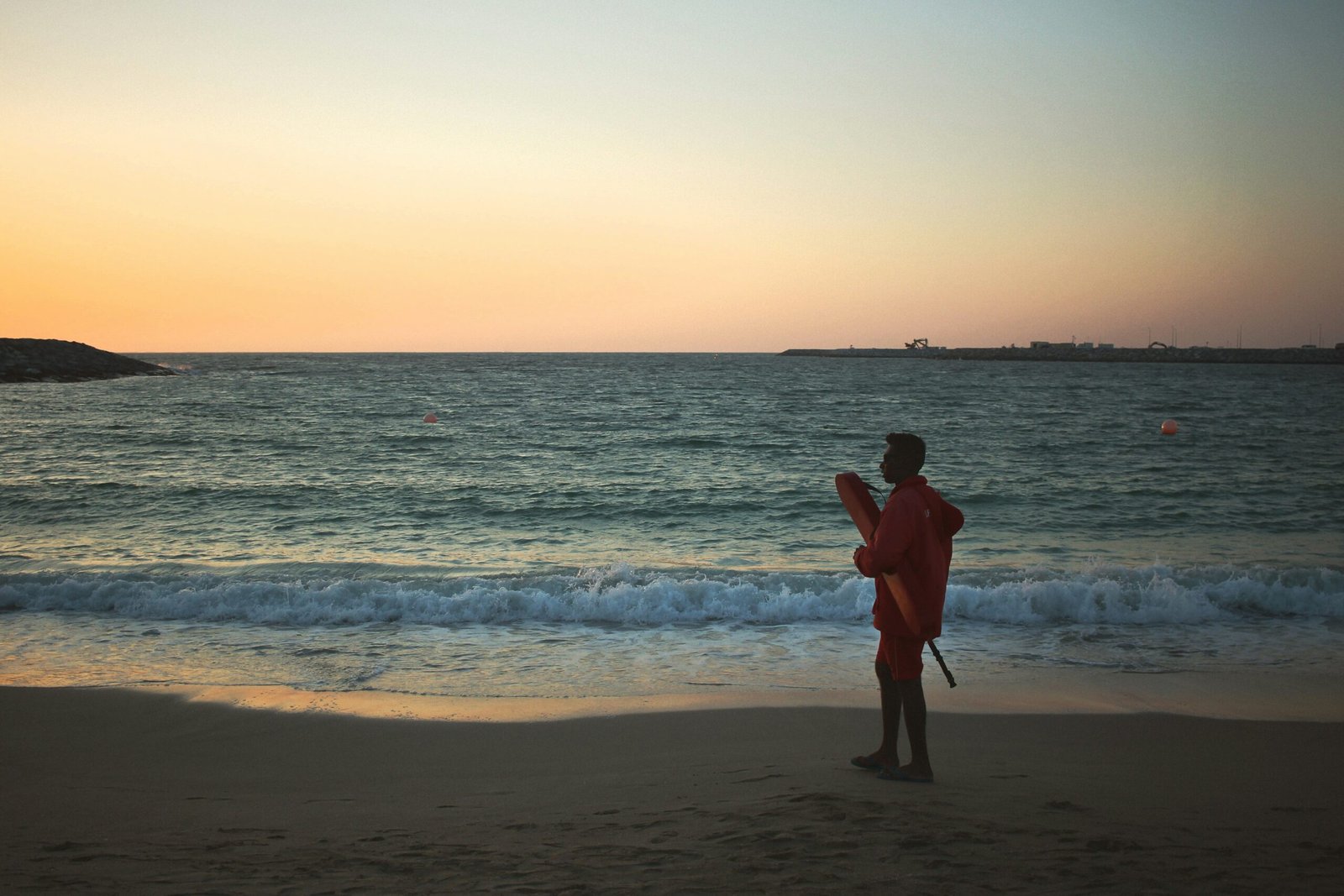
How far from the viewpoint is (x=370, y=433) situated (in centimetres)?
2925

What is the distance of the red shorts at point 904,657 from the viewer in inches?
180

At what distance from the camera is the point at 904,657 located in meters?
4.57

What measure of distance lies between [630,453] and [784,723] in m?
18.4

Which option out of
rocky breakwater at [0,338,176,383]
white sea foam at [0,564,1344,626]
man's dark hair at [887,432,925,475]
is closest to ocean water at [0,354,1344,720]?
white sea foam at [0,564,1344,626]

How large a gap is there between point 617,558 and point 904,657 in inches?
329

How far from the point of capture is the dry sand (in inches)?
139

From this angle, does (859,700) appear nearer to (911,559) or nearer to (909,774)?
(909,774)

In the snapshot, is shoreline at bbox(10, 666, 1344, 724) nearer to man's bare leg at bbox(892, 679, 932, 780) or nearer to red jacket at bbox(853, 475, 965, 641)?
man's bare leg at bbox(892, 679, 932, 780)

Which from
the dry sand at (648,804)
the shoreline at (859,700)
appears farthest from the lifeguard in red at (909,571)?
the shoreline at (859,700)

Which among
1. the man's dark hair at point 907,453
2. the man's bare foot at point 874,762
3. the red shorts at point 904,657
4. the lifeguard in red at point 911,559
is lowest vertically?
the man's bare foot at point 874,762

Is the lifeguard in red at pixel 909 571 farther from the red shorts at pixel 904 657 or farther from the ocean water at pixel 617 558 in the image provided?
the ocean water at pixel 617 558

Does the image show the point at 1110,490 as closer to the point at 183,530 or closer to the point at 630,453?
the point at 630,453

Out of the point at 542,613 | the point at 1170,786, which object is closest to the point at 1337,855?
the point at 1170,786

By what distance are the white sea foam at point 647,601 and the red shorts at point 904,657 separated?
4.77 meters
